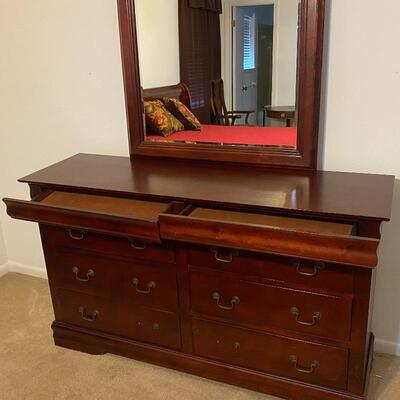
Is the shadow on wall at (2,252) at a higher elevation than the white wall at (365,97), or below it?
below

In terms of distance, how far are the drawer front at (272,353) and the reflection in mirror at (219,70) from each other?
736 mm

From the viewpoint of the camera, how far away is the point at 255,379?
1715mm

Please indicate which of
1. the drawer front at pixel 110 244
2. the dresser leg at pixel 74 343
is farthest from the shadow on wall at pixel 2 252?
→ the drawer front at pixel 110 244

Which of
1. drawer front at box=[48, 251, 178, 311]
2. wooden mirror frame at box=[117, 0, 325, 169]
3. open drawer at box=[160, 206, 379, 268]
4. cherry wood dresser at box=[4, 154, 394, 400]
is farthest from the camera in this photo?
drawer front at box=[48, 251, 178, 311]

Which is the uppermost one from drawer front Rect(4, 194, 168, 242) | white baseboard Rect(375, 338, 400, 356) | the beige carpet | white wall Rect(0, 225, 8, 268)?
drawer front Rect(4, 194, 168, 242)

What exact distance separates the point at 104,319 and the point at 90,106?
98cm

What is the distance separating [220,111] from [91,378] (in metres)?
1.23

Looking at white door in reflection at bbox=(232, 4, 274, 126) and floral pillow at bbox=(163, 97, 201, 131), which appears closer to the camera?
white door in reflection at bbox=(232, 4, 274, 126)

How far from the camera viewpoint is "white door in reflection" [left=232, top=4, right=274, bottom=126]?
1.70 meters

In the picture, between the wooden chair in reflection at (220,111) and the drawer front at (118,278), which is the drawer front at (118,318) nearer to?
the drawer front at (118,278)

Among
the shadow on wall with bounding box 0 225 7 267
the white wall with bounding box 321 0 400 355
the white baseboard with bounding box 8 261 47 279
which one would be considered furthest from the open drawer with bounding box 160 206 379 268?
the shadow on wall with bounding box 0 225 7 267

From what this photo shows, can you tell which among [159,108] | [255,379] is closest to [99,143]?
[159,108]

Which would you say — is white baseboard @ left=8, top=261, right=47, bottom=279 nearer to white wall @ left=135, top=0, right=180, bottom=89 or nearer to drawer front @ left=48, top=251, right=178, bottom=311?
drawer front @ left=48, top=251, right=178, bottom=311

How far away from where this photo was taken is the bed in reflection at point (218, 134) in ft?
5.81
